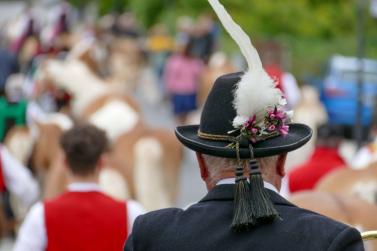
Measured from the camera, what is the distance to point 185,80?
17.7 meters

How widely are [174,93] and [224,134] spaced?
14707 mm

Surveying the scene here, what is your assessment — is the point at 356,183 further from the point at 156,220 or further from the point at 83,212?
the point at 156,220

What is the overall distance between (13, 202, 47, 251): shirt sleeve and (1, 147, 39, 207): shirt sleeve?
4.85 feet

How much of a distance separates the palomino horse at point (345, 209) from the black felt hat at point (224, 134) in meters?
2.10

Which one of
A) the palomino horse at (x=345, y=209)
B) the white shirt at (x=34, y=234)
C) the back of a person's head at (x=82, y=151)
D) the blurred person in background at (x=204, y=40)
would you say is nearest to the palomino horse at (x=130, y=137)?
the palomino horse at (x=345, y=209)

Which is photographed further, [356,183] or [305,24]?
[305,24]

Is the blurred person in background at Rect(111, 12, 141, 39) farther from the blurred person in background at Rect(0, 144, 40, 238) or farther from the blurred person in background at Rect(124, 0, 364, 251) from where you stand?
the blurred person in background at Rect(124, 0, 364, 251)

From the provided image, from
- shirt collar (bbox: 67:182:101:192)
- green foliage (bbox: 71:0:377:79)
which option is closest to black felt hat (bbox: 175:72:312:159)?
shirt collar (bbox: 67:182:101:192)

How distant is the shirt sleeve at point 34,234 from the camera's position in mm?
4473

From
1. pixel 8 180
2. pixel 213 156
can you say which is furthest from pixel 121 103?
pixel 213 156

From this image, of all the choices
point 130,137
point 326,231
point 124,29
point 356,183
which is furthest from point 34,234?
point 124,29

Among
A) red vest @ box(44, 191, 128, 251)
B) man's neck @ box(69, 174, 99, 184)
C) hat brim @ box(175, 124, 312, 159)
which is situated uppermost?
hat brim @ box(175, 124, 312, 159)

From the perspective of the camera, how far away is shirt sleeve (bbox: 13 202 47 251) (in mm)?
4473

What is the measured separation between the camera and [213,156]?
10.2ft
